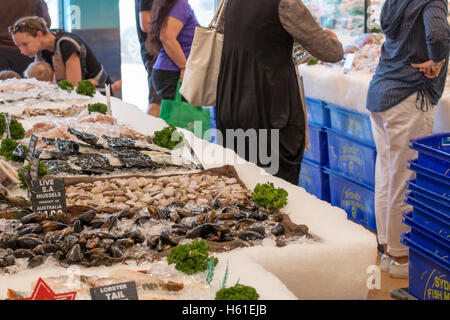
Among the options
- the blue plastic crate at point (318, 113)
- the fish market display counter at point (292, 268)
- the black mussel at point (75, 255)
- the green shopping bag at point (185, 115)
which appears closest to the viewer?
the fish market display counter at point (292, 268)

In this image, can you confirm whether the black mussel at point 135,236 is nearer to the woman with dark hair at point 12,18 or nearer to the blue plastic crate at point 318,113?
the blue plastic crate at point 318,113

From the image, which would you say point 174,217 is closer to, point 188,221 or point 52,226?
point 188,221

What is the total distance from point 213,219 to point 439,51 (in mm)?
1844

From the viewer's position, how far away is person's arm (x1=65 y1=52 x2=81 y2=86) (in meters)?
5.00

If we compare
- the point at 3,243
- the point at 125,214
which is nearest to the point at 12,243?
the point at 3,243

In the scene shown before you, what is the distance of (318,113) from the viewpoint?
4.66 m

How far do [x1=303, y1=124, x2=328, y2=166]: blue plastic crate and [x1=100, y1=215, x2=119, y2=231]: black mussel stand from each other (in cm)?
305

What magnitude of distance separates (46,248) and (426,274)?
1.97 m

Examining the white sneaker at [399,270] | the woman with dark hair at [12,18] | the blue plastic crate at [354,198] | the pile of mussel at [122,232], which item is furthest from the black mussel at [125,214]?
the woman with dark hair at [12,18]

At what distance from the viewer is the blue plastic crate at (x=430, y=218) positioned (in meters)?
2.68

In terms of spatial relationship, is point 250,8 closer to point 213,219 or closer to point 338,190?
point 213,219

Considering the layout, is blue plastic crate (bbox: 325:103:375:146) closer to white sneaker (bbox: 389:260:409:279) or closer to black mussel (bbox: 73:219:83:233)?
white sneaker (bbox: 389:260:409:279)

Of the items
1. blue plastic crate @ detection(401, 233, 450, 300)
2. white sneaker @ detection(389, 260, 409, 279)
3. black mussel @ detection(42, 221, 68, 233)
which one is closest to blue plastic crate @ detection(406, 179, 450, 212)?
blue plastic crate @ detection(401, 233, 450, 300)
